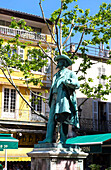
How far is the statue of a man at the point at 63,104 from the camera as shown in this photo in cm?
845

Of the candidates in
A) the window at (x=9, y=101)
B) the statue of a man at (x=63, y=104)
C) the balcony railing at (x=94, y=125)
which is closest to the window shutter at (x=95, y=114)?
the balcony railing at (x=94, y=125)

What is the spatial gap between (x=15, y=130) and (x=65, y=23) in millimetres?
10074

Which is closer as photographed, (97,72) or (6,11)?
(6,11)

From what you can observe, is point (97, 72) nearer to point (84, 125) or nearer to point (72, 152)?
point (84, 125)

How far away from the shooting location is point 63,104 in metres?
8.41

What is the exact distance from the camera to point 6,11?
26.1 meters

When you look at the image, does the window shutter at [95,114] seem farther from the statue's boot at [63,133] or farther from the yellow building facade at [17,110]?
the statue's boot at [63,133]

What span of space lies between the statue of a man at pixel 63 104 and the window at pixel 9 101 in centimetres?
1593

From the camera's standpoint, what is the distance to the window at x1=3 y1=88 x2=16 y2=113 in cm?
2451

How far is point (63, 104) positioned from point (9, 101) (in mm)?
16587

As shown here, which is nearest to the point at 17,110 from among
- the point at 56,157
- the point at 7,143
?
the point at 7,143

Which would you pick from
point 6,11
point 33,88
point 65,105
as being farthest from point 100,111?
point 65,105

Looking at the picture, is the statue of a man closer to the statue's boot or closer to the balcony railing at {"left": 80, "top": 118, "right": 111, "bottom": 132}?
the statue's boot

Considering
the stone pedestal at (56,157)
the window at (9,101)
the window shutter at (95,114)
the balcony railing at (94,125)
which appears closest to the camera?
the stone pedestal at (56,157)
